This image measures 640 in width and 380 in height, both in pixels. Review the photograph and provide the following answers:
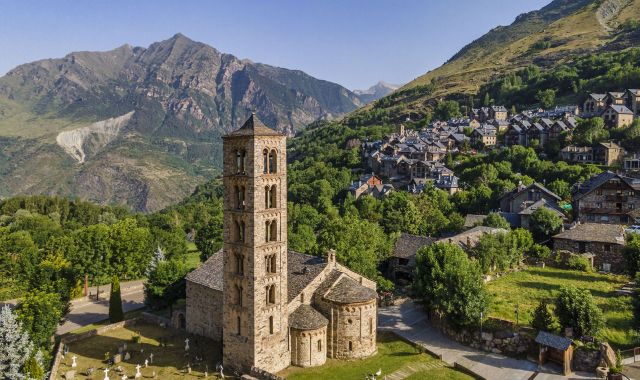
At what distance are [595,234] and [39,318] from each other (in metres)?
67.9

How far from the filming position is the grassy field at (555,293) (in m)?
42.7

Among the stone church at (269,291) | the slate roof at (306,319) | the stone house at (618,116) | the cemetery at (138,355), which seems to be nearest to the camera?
the stone church at (269,291)

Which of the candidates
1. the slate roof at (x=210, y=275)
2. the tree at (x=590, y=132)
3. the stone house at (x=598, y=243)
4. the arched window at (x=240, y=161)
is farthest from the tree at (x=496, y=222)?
the tree at (x=590, y=132)

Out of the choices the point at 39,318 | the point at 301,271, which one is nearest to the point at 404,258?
the point at 301,271

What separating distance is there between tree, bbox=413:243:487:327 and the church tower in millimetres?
15127

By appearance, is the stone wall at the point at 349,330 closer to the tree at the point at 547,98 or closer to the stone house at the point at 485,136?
the stone house at the point at 485,136

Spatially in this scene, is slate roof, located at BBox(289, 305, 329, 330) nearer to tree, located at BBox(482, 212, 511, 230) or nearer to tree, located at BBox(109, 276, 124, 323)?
tree, located at BBox(109, 276, 124, 323)

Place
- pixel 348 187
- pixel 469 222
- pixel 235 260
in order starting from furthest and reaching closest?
pixel 348 187
pixel 469 222
pixel 235 260

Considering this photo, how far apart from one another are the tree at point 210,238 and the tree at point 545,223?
52.1 metres

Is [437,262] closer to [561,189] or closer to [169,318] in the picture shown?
[169,318]

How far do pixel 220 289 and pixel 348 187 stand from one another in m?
81.3

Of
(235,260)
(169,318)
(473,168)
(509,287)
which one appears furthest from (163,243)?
(473,168)

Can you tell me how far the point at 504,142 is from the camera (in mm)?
134625

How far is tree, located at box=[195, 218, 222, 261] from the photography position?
82850 millimetres
